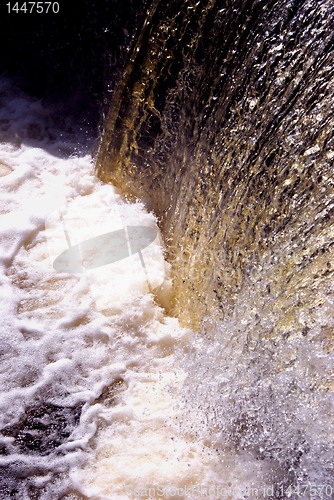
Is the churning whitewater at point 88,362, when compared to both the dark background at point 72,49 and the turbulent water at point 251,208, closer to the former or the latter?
the turbulent water at point 251,208

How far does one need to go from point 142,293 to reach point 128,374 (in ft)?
1.46

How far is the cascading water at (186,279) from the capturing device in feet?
6.45

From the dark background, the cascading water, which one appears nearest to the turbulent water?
the cascading water

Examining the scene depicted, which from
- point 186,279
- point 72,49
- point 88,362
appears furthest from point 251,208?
point 72,49

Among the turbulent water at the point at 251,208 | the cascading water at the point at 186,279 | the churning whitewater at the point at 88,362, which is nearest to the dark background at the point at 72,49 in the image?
the cascading water at the point at 186,279

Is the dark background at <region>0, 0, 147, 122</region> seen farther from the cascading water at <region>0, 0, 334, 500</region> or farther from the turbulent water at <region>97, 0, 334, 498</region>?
the turbulent water at <region>97, 0, 334, 498</region>

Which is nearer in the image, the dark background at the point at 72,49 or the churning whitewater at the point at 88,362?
the churning whitewater at the point at 88,362

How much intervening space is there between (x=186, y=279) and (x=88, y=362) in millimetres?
620

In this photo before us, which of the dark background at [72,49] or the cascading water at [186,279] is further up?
the dark background at [72,49]

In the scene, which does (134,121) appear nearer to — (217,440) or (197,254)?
(197,254)

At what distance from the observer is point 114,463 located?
201cm

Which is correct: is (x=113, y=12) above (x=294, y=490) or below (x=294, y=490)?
above

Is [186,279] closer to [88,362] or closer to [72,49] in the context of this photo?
[88,362]

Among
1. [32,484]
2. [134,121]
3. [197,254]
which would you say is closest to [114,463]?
[32,484]
